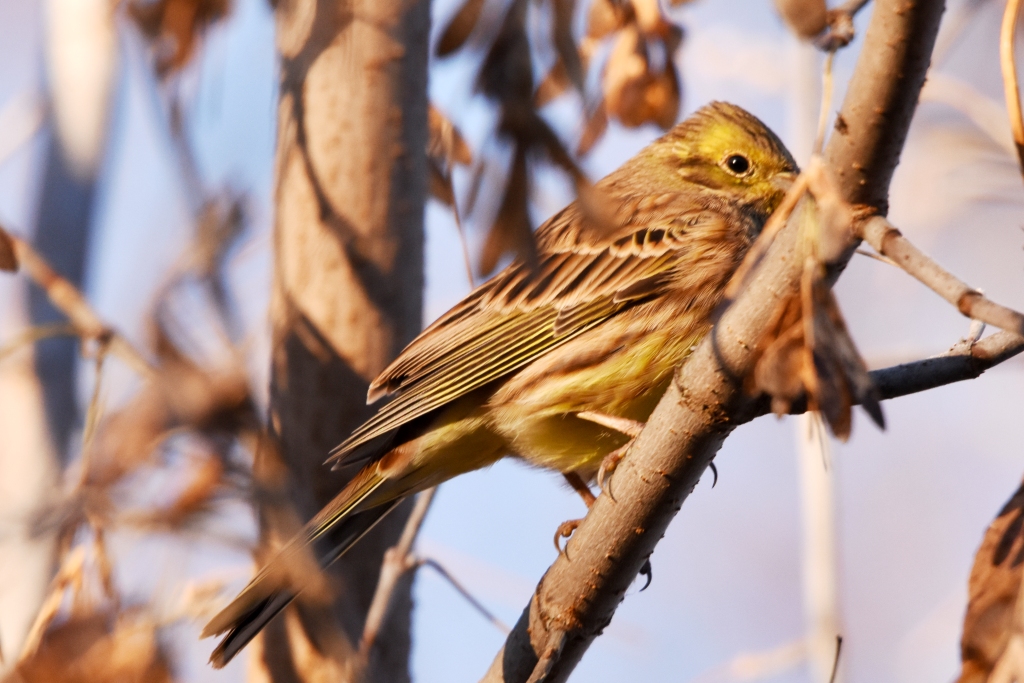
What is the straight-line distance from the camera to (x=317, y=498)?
4.31 metres

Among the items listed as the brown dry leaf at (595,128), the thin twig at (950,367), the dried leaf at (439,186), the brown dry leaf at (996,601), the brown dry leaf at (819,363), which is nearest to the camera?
the brown dry leaf at (819,363)

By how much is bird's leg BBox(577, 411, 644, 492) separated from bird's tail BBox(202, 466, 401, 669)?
0.80 m

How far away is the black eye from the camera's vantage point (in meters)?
5.02

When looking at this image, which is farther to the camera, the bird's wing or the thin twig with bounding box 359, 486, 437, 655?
the bird's wing

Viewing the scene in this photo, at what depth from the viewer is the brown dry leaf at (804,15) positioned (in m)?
2.03

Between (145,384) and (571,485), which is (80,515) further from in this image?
(571,485)

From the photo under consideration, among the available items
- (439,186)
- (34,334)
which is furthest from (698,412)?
→ (439,186)

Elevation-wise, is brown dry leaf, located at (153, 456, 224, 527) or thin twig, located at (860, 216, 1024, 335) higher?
brown dry leaf, located at (153, 456, 224, 527)

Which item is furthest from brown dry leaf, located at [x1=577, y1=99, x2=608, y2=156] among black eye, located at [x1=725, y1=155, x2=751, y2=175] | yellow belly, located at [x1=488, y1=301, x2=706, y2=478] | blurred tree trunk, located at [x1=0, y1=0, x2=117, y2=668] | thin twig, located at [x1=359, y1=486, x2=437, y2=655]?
blurred tree trunk, located at [x1=0, y1=0, x2=117, y2=668]

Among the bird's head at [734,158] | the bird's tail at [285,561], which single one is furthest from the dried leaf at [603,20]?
the bird's tail at [285,561]

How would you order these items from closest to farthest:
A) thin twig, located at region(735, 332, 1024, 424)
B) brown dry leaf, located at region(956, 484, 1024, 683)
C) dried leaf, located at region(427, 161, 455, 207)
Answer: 1. brown dry leaf, located at region(956, 484, 1024, 683)
2. thin twig, located at region(735, 332, 1024, 424)
3. dried leaf, located at region(427, 161, 455, 207)

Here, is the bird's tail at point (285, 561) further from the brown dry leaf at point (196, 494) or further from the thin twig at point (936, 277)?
the thin twig at point (936, 277)

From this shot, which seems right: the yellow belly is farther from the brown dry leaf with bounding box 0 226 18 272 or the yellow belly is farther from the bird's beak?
the brown dry leaf with bounding box 0 226 18 272

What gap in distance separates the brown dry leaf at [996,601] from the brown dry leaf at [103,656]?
1.91 metres
